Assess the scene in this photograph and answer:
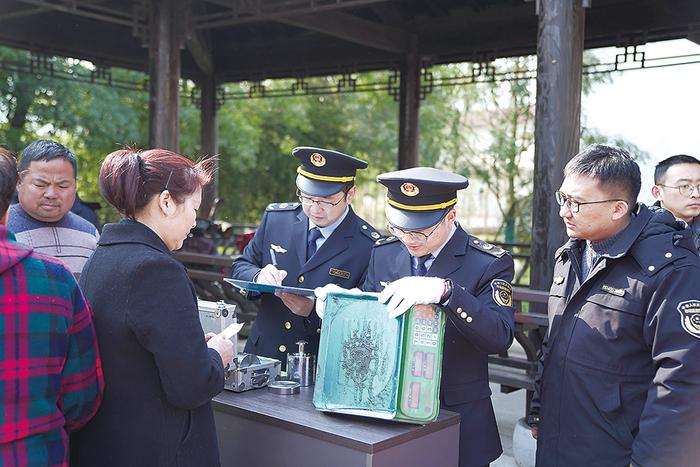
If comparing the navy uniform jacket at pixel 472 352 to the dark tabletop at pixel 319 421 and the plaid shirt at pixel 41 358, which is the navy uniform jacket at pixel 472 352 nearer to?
the dark tabletop at pixel 319 421

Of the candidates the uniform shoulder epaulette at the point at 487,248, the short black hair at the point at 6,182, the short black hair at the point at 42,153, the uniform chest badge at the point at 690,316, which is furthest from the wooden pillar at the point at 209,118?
the uniform chest badge at the point at 690,316

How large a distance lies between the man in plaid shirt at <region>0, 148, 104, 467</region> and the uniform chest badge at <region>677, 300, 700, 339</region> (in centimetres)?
153

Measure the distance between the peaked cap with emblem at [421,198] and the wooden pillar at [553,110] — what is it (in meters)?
2.36

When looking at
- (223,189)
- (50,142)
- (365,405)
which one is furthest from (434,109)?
(365,405)

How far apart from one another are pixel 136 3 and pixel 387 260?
6067mm

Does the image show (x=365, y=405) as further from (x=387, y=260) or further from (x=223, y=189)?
(x=223, y=189)

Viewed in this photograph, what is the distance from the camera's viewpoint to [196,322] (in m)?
1.74

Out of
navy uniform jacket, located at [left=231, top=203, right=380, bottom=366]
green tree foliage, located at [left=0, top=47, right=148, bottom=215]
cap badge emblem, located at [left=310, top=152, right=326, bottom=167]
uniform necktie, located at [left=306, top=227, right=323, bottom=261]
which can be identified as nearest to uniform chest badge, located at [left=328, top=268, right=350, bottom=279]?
navy uniform jacket, located at [left=231, top=203, right=380, bottom=366]

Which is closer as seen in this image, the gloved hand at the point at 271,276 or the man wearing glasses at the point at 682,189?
the gloved hand at the point at 271,276

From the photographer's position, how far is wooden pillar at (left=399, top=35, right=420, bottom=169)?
900 centimetres

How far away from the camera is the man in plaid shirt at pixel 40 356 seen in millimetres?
1633

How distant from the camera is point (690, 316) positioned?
1961 mm

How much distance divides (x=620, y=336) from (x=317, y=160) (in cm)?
128

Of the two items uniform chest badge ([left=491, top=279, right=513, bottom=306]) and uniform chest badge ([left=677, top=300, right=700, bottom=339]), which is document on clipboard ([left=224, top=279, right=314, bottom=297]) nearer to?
uniform chest badge ([left=491, top=279, right=513, bottom=306])
